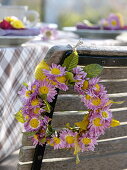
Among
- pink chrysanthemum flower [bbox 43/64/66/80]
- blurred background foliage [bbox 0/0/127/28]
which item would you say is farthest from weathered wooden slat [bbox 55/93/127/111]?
blurred background foliage [bbox 0/0/127/28]

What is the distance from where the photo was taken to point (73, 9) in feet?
27.4

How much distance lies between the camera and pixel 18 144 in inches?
Result: 72.6

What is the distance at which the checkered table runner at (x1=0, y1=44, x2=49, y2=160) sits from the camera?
4.89 feet

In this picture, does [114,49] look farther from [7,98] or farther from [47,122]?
[7,98]

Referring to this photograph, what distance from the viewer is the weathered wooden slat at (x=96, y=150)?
47.3 inches

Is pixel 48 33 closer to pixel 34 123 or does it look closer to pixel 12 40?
pixel 12 40

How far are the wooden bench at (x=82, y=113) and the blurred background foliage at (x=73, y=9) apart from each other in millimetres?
6591

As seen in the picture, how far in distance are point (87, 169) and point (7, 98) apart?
44cm

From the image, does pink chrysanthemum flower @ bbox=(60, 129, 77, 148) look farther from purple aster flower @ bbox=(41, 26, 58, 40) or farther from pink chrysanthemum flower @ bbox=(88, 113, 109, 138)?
purple aster flower @ bbox=(41, 26, 58, 40)

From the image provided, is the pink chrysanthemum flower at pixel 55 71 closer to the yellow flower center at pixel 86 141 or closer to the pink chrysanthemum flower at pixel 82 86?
the pink chrysanthemum flower at pixel 82 86

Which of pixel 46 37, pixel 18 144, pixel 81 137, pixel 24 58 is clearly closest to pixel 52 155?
pixel 81 137

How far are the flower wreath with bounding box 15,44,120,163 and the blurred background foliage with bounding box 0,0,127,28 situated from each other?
675 cm

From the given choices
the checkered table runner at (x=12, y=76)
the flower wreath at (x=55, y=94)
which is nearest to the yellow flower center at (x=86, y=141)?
the flower wreath at (x=55, y=94)

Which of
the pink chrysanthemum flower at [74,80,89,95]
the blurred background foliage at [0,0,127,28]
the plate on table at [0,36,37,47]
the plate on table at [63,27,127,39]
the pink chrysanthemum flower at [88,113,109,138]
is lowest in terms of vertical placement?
the pink chrysanthemum flower at [88,113,109,138]
